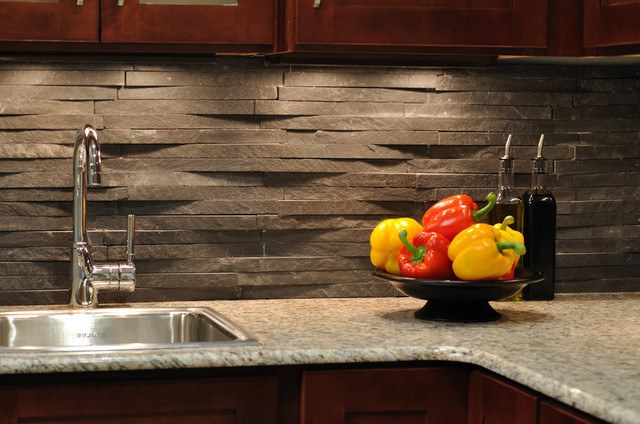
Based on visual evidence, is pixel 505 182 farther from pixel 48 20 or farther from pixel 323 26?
pixel 48 20

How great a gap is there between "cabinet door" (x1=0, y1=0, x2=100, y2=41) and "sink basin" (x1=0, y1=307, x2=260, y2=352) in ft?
1.91

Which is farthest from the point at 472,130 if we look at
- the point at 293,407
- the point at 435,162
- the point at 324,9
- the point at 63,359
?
the point at 63,359

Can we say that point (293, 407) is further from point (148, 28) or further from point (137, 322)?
point (148, 28)

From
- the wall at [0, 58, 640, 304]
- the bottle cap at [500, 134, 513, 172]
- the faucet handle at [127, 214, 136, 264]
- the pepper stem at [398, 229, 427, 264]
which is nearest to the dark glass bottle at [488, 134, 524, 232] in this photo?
the bottle cap at [500, 134, 513, 172]

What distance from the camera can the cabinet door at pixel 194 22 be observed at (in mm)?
2164

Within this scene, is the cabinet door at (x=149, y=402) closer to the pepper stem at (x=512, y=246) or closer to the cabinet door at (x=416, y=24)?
the pepper stem at (x=512, y=246)

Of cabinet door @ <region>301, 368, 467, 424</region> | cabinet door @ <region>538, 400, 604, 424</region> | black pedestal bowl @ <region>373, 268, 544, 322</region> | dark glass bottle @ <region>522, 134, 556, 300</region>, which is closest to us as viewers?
cabinet door @ <region>538, 400, 604, 424</region>

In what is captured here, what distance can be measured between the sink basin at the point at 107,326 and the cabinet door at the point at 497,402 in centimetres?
55

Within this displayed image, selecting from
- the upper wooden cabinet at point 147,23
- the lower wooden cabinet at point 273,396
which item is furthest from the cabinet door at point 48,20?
the lower wooden cabinet at point 273,396

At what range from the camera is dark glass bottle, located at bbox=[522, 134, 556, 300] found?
245 centimetres

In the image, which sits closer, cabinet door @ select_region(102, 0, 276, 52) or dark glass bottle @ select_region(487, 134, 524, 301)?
cabinet door @ select_region(102, 0, 276, 52)

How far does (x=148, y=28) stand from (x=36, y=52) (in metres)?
0.34

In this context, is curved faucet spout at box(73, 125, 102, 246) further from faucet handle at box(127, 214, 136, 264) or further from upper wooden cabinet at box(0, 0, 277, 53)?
upper wooden cabinet at box(0, 0, 277, 53)

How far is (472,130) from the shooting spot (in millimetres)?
2598
